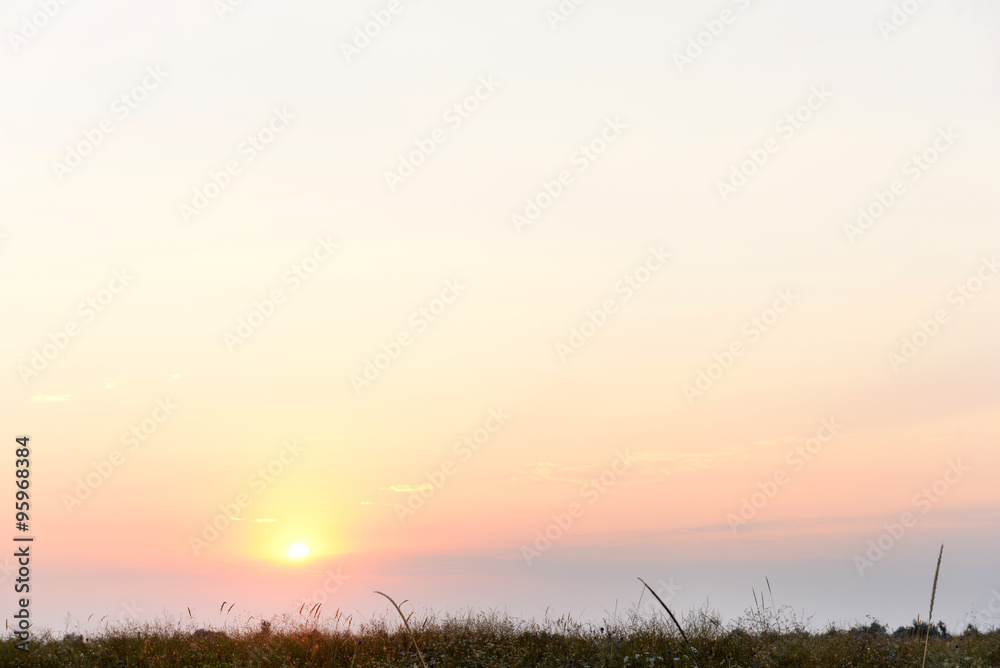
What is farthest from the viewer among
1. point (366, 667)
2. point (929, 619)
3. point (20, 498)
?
point (20, 498)

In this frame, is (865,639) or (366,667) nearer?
(366,667)

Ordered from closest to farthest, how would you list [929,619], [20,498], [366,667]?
[929,619]
[366,667]
[20,498]

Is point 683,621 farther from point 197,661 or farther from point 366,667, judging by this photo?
point 197,661

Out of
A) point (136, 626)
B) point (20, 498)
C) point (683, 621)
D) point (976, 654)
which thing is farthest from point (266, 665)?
point (976, 654)

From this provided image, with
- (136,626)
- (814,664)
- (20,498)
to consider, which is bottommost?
(814,664)

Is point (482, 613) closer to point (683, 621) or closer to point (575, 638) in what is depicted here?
point (575, 638)

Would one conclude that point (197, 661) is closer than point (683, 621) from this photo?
Yes

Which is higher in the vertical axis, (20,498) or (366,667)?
(20,498)

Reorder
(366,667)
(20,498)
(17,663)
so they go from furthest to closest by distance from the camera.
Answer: (20,498)
(17,663)
(366,667)

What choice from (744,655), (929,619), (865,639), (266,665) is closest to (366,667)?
(266,665)

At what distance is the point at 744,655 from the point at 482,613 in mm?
4609

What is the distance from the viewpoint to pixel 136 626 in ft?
49.6

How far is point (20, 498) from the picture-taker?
14906 mm

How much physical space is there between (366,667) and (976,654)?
10298 mm
